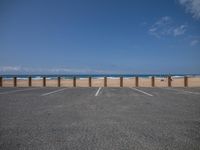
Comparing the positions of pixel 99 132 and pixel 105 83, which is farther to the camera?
pixel 105 83

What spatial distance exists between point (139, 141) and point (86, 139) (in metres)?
1.02

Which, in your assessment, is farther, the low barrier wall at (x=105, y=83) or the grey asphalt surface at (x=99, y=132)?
the low barrier wall at (x=105, y=83)

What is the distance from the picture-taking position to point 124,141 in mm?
3943

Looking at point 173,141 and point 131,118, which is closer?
point 173,141

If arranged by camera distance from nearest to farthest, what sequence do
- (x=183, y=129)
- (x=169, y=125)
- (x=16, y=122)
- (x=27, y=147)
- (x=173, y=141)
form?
(x=27, y=147) → (x=173, y=141) → (x=183, y=129) → (x=169, y=125) → (x=16, y=122)

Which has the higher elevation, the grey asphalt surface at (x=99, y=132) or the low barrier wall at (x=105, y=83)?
the low barrier wall at (x=105, y=83)

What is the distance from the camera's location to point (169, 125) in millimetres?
5180

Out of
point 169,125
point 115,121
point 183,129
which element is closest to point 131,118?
point 115,121

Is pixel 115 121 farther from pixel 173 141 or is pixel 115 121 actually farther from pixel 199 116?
pixel 199 116

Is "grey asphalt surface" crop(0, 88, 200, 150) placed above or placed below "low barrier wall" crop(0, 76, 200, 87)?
below

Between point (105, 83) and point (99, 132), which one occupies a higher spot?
point (105, 83)

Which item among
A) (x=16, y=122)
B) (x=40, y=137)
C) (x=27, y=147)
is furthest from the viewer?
(x=16, y=122)

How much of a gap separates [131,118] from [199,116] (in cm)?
212

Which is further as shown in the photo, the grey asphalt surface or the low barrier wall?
A: the low barrier wall
